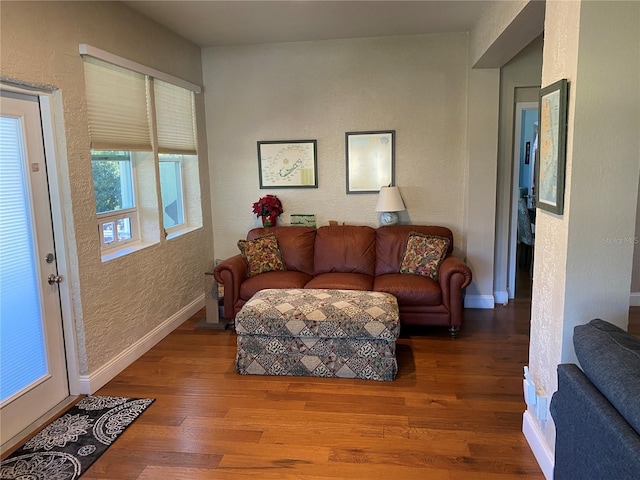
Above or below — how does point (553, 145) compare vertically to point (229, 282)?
above

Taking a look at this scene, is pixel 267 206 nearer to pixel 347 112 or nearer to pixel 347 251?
pixel 347 251

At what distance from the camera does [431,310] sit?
3984 millimetres

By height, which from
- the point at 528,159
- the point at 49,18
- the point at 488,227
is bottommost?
the point at 488,227

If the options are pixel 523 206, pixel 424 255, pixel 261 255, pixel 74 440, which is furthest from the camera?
pixel 523 206

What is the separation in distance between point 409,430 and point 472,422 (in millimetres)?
385

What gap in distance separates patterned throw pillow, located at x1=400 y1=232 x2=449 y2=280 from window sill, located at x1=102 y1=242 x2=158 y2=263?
7.52ft

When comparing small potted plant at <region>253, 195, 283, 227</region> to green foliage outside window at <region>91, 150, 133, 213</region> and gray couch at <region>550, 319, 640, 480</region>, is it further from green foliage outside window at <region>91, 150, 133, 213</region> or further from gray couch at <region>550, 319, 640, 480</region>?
gray couch at <region>550, 319, 640, 480</region>

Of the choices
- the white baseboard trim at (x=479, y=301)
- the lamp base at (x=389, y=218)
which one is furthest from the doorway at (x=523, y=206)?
the lamp base at (x=389, y=218)

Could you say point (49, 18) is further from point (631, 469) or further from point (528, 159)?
point (528, 159)

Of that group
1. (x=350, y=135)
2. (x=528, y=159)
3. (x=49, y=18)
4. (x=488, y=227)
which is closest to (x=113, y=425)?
(x=49, y=18)

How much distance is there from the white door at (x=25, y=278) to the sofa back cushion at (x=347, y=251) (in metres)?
2.36

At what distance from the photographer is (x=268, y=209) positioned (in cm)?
490

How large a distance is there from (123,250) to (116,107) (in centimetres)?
110

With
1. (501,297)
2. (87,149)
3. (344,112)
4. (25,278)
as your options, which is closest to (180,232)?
(87,149)
